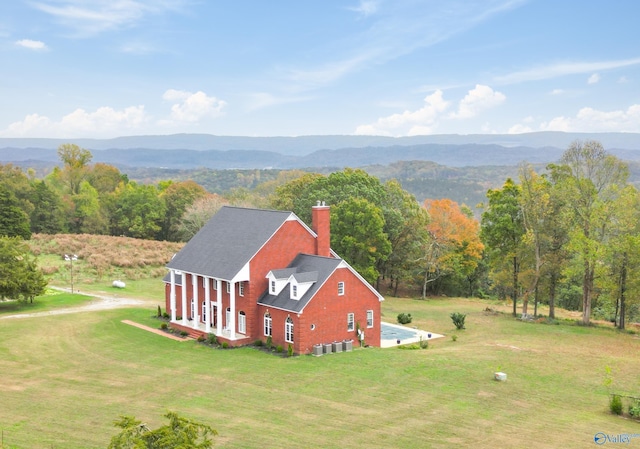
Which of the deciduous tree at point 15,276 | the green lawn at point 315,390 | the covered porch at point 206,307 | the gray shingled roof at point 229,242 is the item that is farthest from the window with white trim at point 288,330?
the deciduous tree at point 15,276

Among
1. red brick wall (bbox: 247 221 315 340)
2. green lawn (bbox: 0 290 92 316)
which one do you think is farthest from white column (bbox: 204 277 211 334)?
green lawn (bbox: 0 290 92 316)

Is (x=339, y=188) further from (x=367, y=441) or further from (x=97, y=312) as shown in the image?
(x=367, y=441)

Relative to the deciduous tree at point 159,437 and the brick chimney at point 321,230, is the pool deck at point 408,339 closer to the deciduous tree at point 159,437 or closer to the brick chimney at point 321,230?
the brick chimney at point 321,230

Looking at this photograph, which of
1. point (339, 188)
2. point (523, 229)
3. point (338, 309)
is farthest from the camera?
point (339, 188)

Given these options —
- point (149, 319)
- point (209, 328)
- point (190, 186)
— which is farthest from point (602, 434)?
point (190, 186)

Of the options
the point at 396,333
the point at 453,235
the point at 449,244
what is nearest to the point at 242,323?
the point at 396,333

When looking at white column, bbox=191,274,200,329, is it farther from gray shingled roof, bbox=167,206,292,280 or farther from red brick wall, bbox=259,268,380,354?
red brick wall, bbox=259,268,380,354

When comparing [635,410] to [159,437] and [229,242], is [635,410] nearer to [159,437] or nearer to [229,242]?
[159,437]
